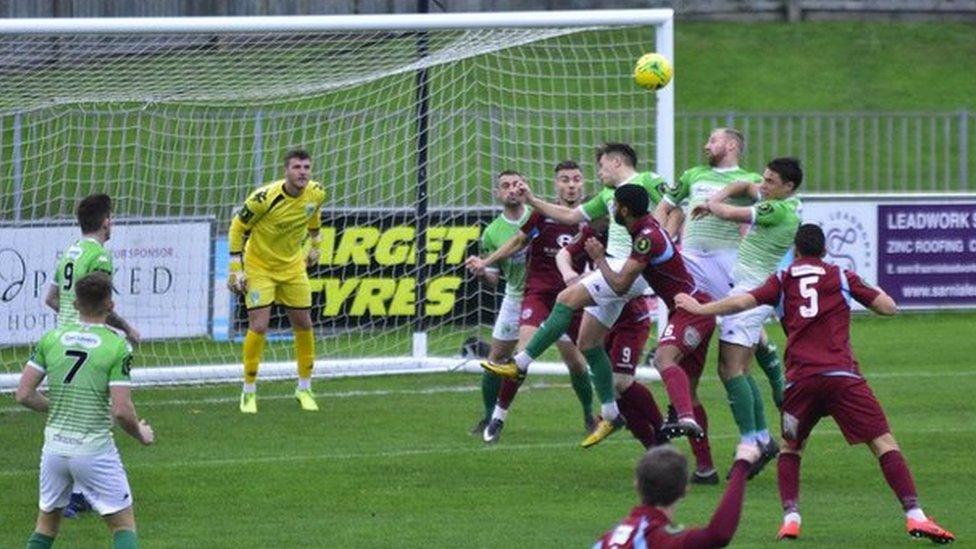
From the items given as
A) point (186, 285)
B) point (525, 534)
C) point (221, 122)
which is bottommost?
point (525, 534)

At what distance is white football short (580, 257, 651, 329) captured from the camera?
1345cm

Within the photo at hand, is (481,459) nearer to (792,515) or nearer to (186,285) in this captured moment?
(792,515)

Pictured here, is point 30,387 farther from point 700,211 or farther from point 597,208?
point 597,208

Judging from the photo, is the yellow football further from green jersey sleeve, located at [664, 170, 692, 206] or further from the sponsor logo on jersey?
the sponsor logo on jersey

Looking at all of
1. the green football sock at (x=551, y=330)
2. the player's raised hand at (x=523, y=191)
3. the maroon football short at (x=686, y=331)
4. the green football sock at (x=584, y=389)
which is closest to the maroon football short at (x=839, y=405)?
the maroon football short at (x=686, y=331)

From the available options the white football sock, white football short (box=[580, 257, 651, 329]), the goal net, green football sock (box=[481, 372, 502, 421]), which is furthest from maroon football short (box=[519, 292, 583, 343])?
the goal net

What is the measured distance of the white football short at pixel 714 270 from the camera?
13.6m

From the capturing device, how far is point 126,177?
20.6 meters

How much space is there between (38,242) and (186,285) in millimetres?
1810

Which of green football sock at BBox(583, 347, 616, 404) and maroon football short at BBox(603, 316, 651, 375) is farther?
green football sock at BBox(583, 347, 616, 404)

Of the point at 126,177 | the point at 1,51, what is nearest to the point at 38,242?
the point at 126,177

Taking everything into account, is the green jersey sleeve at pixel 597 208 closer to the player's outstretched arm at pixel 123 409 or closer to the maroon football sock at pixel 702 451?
the maroon football sock at pixel 702 451

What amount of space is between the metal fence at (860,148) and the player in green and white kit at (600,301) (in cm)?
1081

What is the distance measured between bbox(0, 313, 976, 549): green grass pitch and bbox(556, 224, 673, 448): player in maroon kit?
38cm
